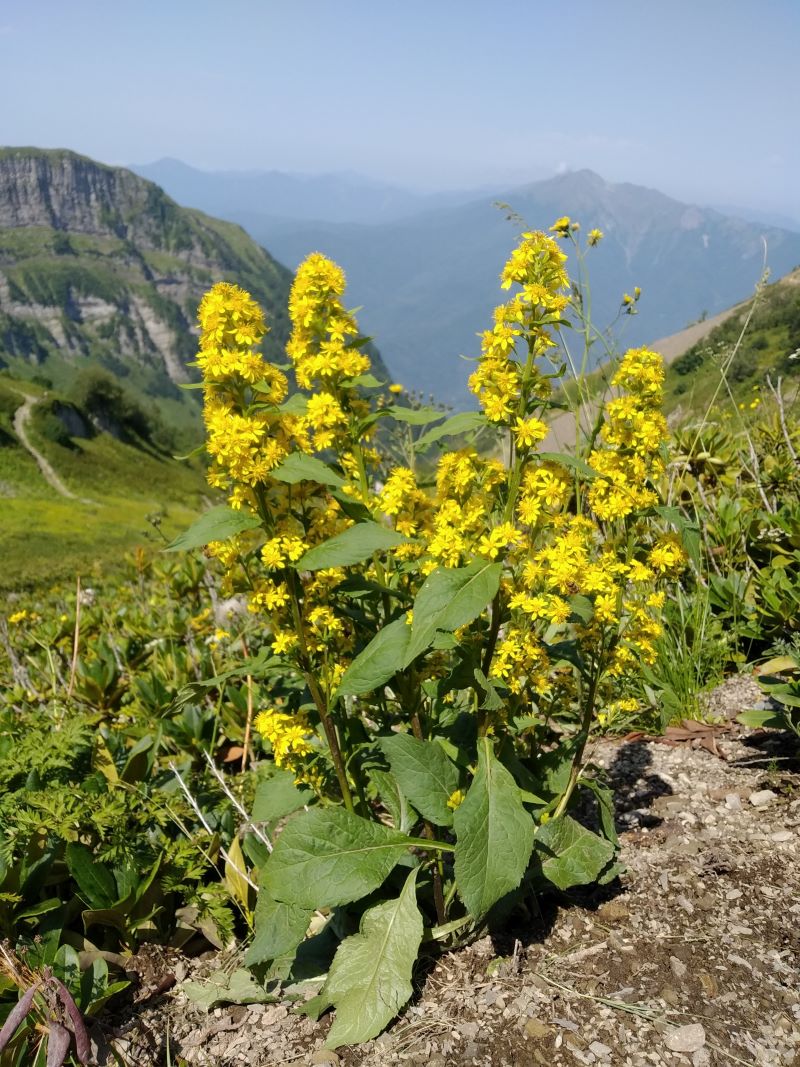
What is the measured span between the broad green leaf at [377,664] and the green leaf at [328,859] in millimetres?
585

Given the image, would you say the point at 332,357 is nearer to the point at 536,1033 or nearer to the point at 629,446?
the point at 629,446

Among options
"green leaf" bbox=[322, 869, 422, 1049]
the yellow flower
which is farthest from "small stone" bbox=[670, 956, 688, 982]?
the yellow flower

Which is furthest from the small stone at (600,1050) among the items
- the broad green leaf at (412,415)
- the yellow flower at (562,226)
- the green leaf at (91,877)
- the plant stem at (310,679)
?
the yellow flower at (562,226)

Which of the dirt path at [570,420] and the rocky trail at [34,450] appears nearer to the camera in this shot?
the dirt path at [570,420]

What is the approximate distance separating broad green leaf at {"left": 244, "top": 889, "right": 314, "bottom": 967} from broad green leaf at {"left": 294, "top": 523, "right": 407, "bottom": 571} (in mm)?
1171

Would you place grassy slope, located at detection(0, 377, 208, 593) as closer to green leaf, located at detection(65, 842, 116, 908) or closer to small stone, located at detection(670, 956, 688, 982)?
green leaf, located at detection(65, 842, 116, 908)

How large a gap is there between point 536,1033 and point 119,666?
3.64 meters

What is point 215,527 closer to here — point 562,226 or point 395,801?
point 395,801

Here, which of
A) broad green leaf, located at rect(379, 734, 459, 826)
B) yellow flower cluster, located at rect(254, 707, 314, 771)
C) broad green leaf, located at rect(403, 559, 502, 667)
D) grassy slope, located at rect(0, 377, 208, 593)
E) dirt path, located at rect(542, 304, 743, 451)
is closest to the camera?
broad green leaf, located at rect(403, 559, 502, 667)

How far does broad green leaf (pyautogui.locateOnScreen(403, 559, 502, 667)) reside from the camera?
1984 millimetres

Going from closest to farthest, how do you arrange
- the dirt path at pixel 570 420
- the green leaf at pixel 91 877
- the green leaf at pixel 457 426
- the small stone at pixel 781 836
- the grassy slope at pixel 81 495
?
the green leaf at pixel 457 426 < the green leaf at pixel 91 877 < the small stone at pixel 781 836 < the dirt path at pixel 570 420 < the grassy slope at pixel 81 495

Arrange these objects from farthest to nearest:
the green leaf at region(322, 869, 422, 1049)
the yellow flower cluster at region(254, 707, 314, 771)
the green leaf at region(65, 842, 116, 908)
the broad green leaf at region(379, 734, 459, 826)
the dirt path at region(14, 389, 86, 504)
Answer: the dirt path at region(14, 389, 86, 504) < the green leaf at region(65, 842, 116, 908) < the yellow flower cluster at region(254, 707, 314, 771) < the broad green leaf at region(379, 734, 459, 826) < the green leaf at region(322, 869, 422, 1049)

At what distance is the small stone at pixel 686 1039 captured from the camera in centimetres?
218

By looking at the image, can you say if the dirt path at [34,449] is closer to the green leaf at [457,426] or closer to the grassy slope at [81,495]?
the grassy slope at [81,495]
